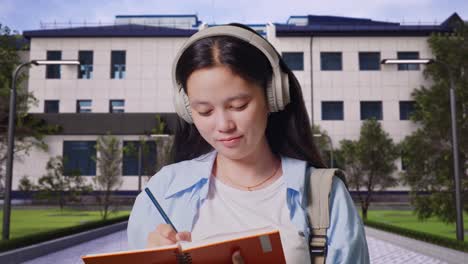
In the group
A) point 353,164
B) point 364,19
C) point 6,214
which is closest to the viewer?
point 6,214

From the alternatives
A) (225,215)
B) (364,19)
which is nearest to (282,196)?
(225,215)

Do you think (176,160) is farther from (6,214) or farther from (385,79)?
(385,79)

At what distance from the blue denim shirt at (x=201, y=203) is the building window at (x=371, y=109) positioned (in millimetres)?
36115

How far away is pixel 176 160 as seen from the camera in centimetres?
256

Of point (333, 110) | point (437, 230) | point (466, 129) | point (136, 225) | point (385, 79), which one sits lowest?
point (437, 230)

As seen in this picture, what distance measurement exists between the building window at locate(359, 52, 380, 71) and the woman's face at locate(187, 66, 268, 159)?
122 ft

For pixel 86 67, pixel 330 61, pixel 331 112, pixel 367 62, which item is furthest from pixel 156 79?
pixel 367 62

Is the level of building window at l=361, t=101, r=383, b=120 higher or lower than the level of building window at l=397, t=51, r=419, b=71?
lower

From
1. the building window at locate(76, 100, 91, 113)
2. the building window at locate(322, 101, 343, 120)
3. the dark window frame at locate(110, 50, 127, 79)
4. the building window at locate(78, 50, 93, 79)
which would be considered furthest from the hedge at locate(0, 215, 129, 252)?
the building window at locate(322, 101, 343, 120)

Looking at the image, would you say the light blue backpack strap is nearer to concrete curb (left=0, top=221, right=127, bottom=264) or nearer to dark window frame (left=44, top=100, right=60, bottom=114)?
concrete curb (left=0, top=221, right=127, bottom=264)

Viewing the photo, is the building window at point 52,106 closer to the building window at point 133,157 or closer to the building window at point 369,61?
the building window at point 133,157

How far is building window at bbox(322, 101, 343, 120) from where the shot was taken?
3708 centimetres

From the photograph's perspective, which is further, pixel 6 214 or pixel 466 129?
pixel 466 129

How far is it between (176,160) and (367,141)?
26252 millimetres
